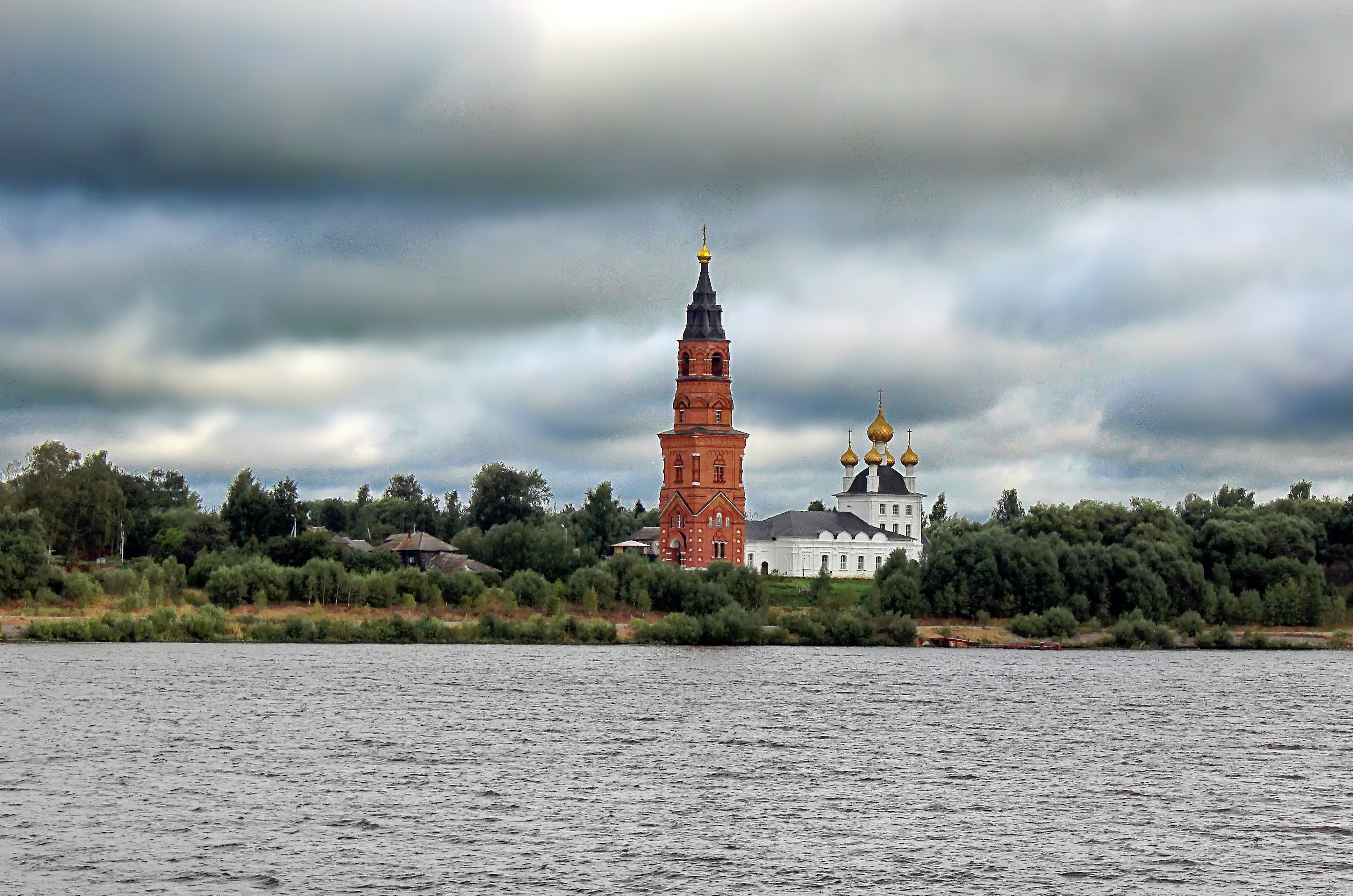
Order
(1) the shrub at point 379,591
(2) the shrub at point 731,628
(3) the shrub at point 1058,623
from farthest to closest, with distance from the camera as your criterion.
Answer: (3) the shrub at point 1058,623, (1) the shrub at point 379,591, (2) the shrub at point 731,628

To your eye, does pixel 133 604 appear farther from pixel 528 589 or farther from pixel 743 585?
pixel 743 585

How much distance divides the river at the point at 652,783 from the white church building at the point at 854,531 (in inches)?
3429

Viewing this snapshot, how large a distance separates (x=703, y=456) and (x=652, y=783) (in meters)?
116

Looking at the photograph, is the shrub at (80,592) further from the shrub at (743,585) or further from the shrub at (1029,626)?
the shrub at (1029,626)

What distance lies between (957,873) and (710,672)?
49408mm

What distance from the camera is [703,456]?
160250mm

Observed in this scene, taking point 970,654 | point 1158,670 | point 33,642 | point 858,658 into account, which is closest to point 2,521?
point 33,642

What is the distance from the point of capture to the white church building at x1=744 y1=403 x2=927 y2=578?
16762 cm

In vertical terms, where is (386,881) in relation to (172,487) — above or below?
below

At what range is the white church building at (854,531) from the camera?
550 feet

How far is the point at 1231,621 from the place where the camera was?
110625mm

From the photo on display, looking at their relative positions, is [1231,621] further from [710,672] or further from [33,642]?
[33,642]

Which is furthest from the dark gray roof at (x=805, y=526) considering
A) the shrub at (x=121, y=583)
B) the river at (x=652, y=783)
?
the river at (x=652, y=783)

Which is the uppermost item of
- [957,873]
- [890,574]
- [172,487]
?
[172,487]
